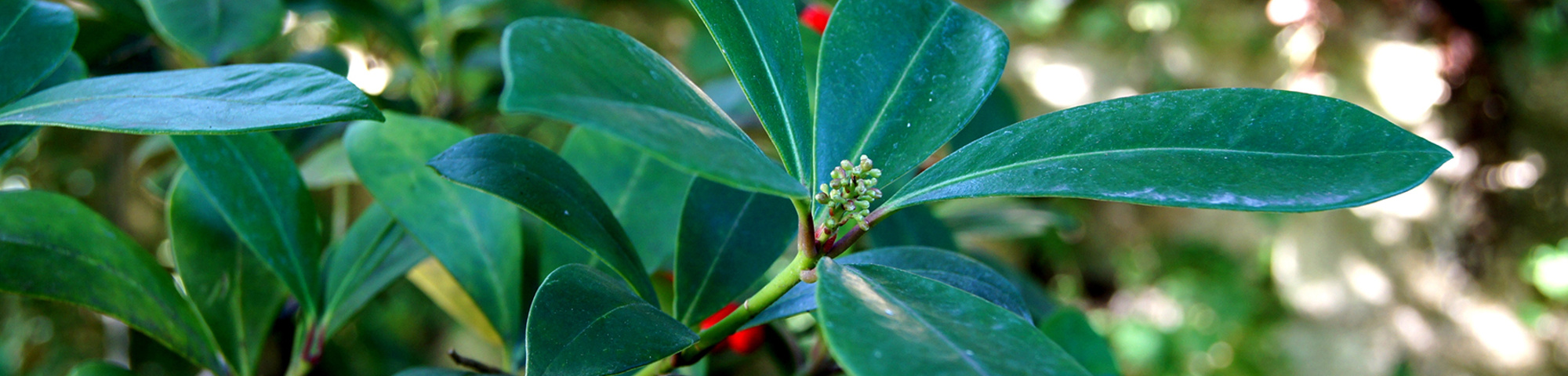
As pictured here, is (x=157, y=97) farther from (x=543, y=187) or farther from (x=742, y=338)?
(x=742, y=338)

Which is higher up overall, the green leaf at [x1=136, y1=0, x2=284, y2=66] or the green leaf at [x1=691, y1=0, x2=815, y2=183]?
the green leaf at [x1=691, y1=0, x2=815, y2=183]

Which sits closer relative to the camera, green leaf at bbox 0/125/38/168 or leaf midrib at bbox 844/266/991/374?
leaf midrib at bbox 844/266/991/374

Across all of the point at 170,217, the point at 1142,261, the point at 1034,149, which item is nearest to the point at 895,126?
the point at 1034,149

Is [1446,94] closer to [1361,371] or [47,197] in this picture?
[1361,371]

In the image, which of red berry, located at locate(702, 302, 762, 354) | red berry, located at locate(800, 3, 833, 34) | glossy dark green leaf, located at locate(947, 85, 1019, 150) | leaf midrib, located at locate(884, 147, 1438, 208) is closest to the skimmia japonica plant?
leaf midrib, located at locate(884, 147, 1438, 208)

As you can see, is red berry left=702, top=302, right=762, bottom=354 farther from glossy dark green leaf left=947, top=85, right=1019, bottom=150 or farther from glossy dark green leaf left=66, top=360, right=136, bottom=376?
glossy dark green leaf left=66, top=360, right=136, bottom=376

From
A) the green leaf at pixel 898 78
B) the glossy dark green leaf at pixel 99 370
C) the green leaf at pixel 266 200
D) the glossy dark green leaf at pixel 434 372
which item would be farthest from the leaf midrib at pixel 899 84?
the glossy dark green leaf at pixel 99 370

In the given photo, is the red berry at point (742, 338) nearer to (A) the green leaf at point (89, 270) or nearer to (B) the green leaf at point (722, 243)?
(B) the green leaf at point (722, 243)
